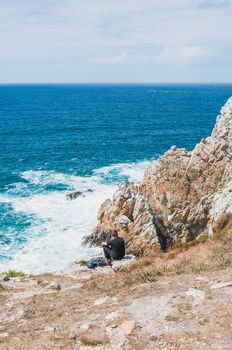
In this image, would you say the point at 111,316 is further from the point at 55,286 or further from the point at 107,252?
the point at 107,252

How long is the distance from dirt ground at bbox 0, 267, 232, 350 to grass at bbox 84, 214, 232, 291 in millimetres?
465

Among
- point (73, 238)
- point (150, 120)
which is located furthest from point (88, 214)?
point (150, 120)

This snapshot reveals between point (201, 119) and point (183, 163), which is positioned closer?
point (183, 163)

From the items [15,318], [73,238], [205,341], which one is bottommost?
[73,238]

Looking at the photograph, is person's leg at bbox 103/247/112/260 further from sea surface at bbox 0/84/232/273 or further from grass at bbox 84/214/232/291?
sea surface at bbox 0/84/232/273

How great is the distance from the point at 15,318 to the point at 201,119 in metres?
113

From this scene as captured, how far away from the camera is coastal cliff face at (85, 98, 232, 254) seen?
34906 mm

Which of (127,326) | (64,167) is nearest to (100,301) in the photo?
(127,326)

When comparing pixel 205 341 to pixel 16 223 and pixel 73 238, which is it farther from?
pixel 16 223

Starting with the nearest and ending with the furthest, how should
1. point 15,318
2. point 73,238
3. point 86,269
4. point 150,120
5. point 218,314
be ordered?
point 218,314 < point 15,318 < point 86,269 < point 73,238 < point 150,120

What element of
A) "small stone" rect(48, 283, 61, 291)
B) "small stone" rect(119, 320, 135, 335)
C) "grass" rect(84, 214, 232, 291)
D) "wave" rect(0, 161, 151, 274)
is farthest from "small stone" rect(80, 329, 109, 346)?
"wave" rect(0, 161, 151, 274)

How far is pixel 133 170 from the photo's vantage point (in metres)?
64.4

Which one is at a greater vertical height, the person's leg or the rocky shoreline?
the rocky shoreline

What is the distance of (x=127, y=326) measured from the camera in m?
12.7
